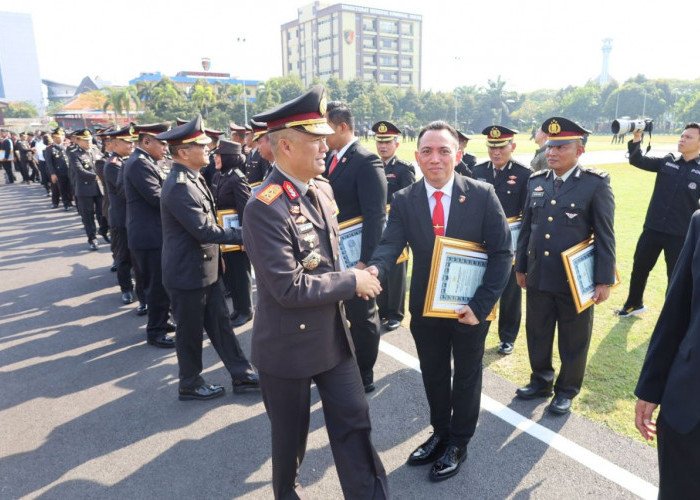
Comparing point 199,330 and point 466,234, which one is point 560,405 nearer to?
point 466,234

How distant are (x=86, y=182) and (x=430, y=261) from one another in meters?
8.54

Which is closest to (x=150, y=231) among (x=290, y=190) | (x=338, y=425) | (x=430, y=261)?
(x=290, y=190)

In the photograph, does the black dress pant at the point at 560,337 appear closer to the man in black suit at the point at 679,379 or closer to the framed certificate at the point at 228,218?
the man in black suit at the point at 679,379

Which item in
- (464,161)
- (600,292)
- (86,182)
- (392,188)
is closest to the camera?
(600,292)

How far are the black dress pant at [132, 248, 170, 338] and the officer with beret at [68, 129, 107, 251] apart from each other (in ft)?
15.5

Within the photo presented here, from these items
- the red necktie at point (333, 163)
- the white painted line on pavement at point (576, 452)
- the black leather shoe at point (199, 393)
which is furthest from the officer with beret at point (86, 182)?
the white painted line on pavement at point (576, 452)

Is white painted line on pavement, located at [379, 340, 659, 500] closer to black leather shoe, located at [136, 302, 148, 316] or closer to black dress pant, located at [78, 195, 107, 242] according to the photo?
black leather shoe, located at [136, 302, 148, 316]

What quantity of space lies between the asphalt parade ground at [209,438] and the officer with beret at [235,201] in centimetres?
47

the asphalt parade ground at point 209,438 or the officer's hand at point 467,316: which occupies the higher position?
the officer's hand at point 467,316

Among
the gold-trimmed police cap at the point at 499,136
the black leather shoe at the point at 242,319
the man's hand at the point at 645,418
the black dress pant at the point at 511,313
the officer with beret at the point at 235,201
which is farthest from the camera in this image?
the black leather shoe at the point at 242,319

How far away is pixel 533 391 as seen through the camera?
3775mm

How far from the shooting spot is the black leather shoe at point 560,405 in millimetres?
3520

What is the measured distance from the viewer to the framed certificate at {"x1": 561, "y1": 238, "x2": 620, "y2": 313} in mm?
3309

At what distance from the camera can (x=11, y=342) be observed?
5293 millimetres
